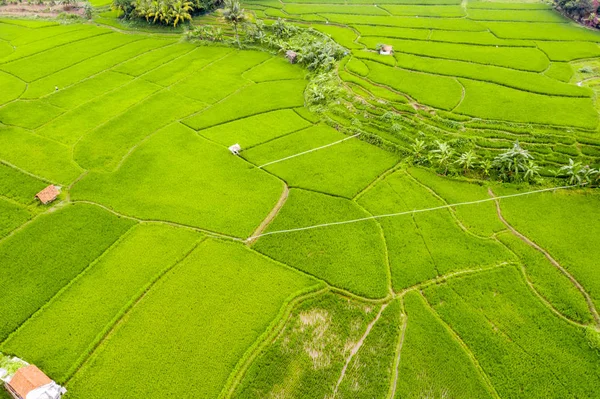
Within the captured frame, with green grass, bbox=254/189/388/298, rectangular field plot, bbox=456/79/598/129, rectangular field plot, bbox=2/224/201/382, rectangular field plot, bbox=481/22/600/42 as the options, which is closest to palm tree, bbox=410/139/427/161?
rectangular field plot, bbox=456/79/598/129

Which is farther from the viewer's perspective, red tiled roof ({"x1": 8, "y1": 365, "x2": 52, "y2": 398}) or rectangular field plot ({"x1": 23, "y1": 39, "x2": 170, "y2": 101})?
rectangular field plot ({"x1": 23, "y1": 39, "x2": 170, "y2": 101})

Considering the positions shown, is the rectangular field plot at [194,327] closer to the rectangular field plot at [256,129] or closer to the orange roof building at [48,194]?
the orange roof building at [48,194]

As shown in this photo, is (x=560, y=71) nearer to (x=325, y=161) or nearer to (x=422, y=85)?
(x=422, y=85)

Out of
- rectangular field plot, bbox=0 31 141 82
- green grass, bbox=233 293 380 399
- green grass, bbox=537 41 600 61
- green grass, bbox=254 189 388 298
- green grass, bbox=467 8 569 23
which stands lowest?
green grass, bbox=233 293 380 399

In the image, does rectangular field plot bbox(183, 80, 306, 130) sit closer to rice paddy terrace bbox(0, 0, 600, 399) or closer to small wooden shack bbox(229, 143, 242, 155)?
rice paddy terrace bbox(0, 0, 600, 399)

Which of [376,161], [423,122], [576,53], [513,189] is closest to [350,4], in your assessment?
[576,53]

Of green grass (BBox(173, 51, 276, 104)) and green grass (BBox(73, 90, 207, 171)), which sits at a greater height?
green grass (BBox(173, 51, 276, 104))

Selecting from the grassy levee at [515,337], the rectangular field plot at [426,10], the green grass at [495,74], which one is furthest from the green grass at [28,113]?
the rectangular field plot at [426,10]
